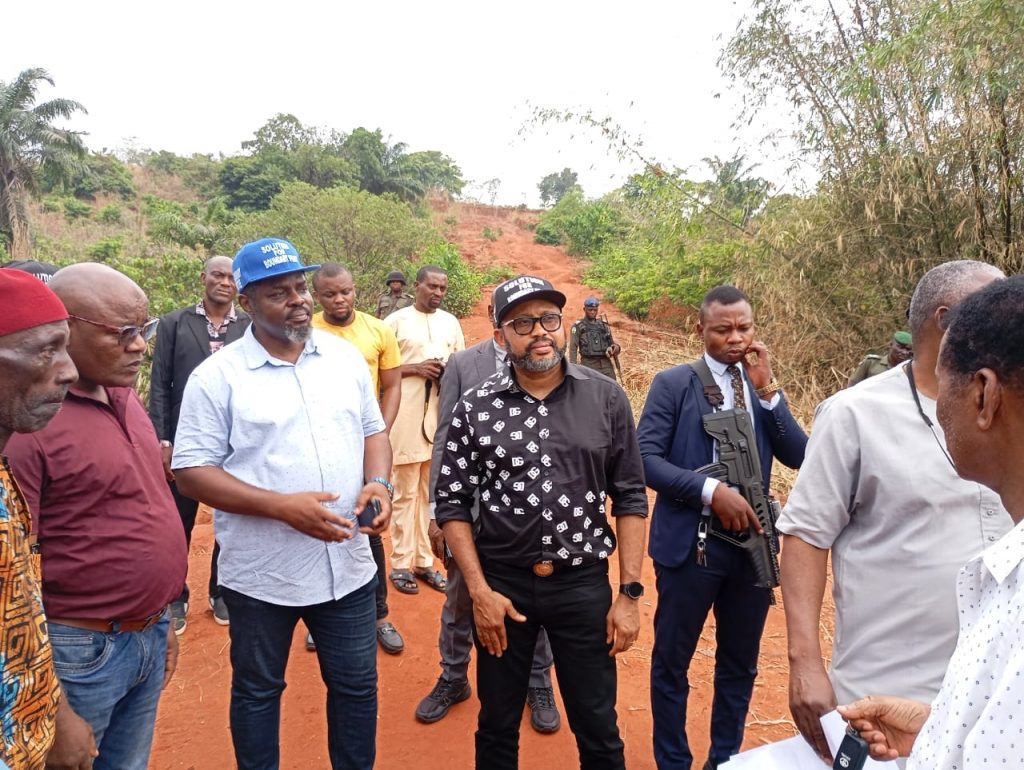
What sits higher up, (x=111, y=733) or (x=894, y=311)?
(x=894, y=311)

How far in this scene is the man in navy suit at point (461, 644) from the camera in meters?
3.19

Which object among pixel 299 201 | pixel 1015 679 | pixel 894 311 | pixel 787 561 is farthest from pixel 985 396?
pixel 299 201

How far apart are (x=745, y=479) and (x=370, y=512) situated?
1.46m

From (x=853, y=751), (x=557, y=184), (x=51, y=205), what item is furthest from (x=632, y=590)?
(x=557, y=184)

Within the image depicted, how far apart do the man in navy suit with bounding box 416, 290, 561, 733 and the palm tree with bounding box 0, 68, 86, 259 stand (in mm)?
24209

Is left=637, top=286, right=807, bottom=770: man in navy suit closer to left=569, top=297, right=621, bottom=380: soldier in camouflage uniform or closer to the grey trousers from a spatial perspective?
the grey trousers

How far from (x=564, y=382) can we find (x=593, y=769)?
1.40m

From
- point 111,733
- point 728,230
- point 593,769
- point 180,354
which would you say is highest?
point 728,230

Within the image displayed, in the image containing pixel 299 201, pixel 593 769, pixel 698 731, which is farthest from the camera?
pixel 299 201

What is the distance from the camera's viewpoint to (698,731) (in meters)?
3.26

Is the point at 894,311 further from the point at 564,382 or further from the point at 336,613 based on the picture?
the point at 336,613

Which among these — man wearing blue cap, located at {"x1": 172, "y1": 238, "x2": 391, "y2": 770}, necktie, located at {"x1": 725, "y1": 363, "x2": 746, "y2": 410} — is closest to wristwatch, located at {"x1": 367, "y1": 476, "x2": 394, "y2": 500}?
man wearing blue cap, located at {"x1": 172, "y1": 238, "x2": 391, "y2": 770}

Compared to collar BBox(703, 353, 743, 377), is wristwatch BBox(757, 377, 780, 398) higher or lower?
lower

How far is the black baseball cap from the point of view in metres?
2.31
